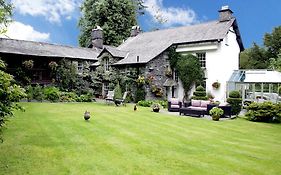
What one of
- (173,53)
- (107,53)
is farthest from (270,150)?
(107,53)

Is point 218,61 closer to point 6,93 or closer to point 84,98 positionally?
point 84,98

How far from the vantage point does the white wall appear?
2583 centimetres

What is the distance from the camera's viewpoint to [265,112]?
17.8 meters

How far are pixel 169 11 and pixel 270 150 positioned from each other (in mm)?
44509

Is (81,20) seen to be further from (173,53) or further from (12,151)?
(12,151)

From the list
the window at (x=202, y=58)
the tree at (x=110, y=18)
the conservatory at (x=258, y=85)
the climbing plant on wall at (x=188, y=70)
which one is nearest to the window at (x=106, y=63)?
the climbing plant on wall at (x=188, y=70)

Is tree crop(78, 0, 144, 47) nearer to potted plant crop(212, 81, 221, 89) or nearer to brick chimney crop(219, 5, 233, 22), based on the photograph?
brick chimney crop(219, 5, 233, 22)

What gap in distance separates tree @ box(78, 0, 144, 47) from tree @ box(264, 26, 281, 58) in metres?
22.4

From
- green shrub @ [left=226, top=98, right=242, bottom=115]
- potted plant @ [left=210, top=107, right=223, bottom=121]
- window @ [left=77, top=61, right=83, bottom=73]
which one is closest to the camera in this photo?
potted plant @ [left=210, top=107, right=223, bottom=121]

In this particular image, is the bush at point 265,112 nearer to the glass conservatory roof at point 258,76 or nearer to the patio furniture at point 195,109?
the patio furniture at point 195,109

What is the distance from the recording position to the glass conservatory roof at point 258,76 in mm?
22625

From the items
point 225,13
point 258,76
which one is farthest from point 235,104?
point 225,13

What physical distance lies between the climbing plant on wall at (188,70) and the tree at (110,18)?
17900mm

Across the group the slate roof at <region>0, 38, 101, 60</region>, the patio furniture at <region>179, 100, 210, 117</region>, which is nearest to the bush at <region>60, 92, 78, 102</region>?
the slate roof at <region>0, 38, 101, 60</region>
